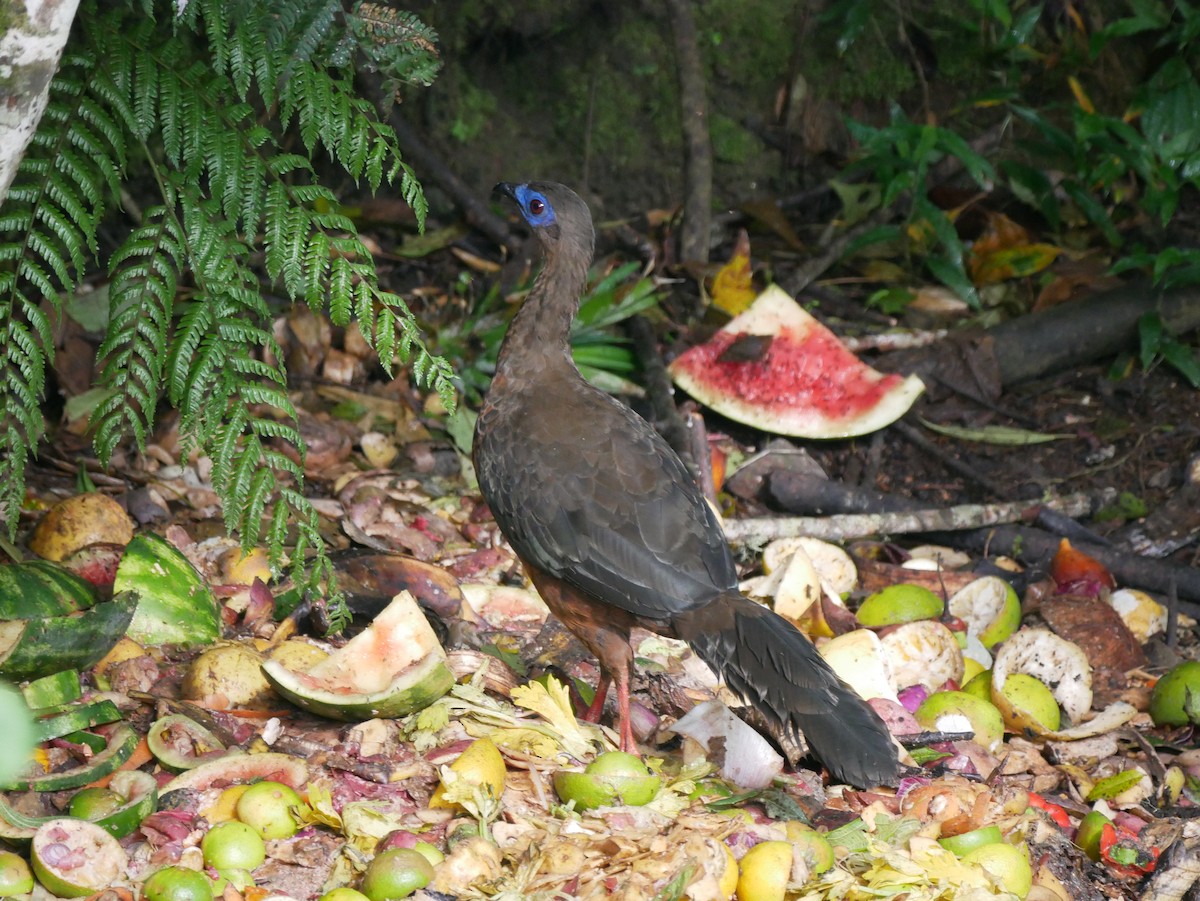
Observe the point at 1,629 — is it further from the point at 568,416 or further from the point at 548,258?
the point at 548,258

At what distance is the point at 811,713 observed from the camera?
3686mm

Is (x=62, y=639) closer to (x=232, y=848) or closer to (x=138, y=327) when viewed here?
(x=232, y=848)

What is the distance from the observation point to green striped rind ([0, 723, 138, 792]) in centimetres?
333

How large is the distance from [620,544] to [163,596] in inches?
61.9

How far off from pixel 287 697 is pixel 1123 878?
8.99 ft

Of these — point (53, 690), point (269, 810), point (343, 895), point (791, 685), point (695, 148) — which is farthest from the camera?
point (695, 148)

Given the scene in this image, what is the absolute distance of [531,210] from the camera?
200 inches

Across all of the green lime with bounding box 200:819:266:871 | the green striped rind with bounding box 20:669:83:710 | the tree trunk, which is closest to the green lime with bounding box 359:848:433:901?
the green lime with bounding box 200:819:266:871

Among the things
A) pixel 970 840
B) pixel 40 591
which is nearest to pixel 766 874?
pixel 970 840

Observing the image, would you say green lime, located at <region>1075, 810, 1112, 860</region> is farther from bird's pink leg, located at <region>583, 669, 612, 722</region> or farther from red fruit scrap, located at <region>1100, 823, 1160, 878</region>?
bird's pink leg, located at <region>583, 669, 612, 722</region>

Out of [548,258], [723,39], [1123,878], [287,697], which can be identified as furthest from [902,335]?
[287,697]

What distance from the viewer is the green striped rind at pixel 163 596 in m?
4.16

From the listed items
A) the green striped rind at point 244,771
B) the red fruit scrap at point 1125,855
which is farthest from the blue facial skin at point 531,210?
the red fruit scrap at point 1125,855

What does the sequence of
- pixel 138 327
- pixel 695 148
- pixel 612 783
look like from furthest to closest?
pixel 695 148
pixel 138 327
pixel 612 783
